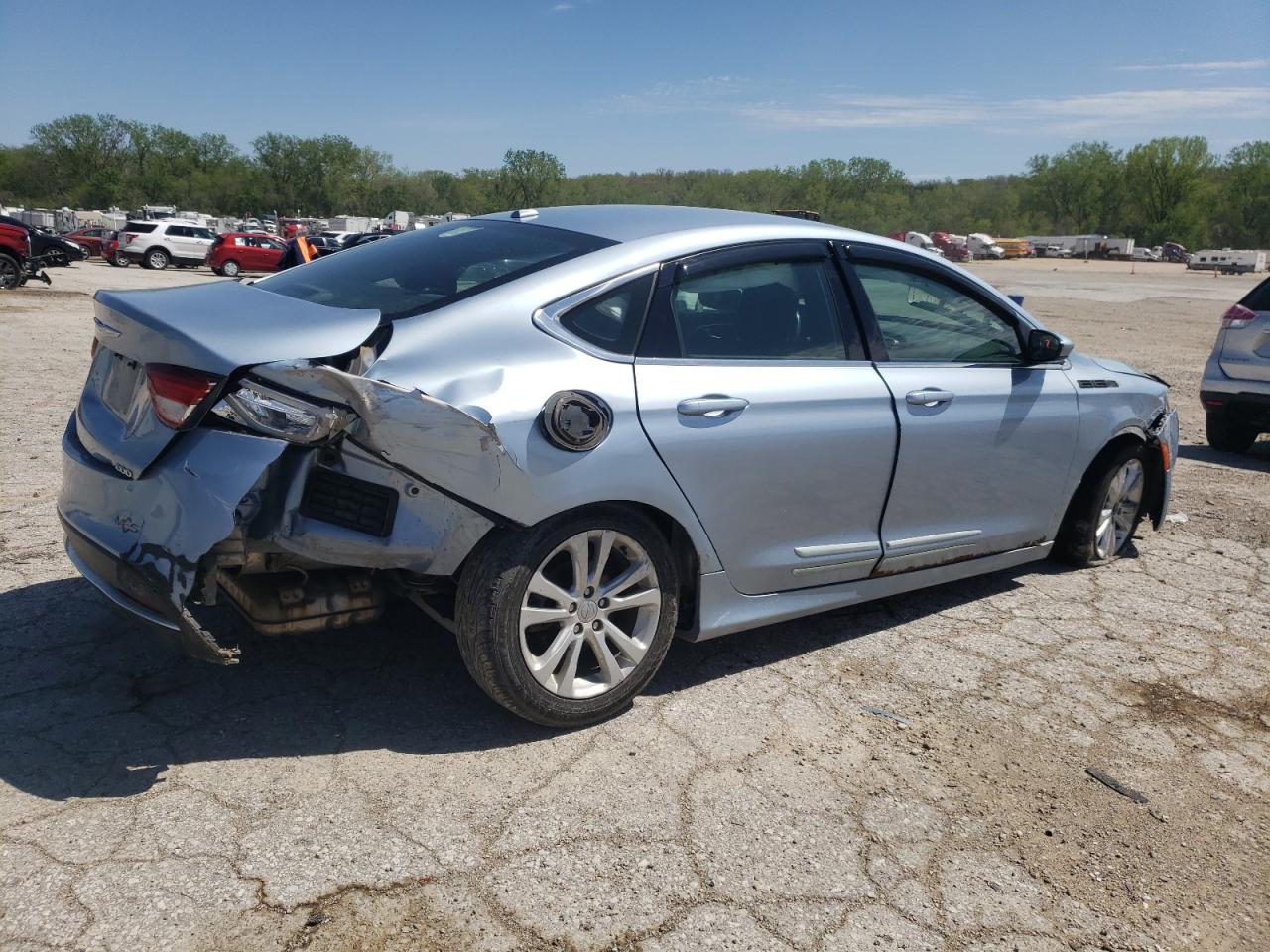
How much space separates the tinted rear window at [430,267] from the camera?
3262mm

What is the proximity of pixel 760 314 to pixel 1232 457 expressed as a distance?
6492mm

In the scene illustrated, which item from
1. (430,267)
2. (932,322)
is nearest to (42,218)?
(430,267)

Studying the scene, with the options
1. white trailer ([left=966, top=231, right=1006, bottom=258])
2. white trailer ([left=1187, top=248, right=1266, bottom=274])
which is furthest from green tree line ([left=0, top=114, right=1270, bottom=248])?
white trailer ([left=1187, top=248, right=1266, bottom=274])

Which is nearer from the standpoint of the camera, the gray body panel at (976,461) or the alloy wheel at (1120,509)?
the gray body panel at (976,461)

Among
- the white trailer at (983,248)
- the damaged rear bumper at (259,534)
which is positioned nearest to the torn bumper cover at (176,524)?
the damaged rear bumper at (259,534)

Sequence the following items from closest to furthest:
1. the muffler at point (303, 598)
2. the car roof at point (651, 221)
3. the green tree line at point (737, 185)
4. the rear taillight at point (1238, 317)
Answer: the muffler at point (303, 598), the car roof at point (651, 221), the rear taillight at point (1238, 317), the green tree line at point (737, 185)

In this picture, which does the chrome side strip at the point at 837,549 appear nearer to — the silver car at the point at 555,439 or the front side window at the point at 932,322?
the silver car at the point at 555,439

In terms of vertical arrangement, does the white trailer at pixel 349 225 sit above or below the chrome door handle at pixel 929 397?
below

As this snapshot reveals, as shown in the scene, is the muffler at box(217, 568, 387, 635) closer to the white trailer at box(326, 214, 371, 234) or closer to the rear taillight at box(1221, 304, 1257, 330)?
the rear taillight at box(1221, 304, 1257, 330)

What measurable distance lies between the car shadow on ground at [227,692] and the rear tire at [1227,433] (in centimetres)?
569

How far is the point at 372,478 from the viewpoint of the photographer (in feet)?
9.36

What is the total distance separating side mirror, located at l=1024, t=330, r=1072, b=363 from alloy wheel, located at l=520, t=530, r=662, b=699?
2.23m

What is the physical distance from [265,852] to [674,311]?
6.62 ft

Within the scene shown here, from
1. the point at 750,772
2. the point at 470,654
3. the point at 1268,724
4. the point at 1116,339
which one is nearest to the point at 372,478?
the point at 470,654
